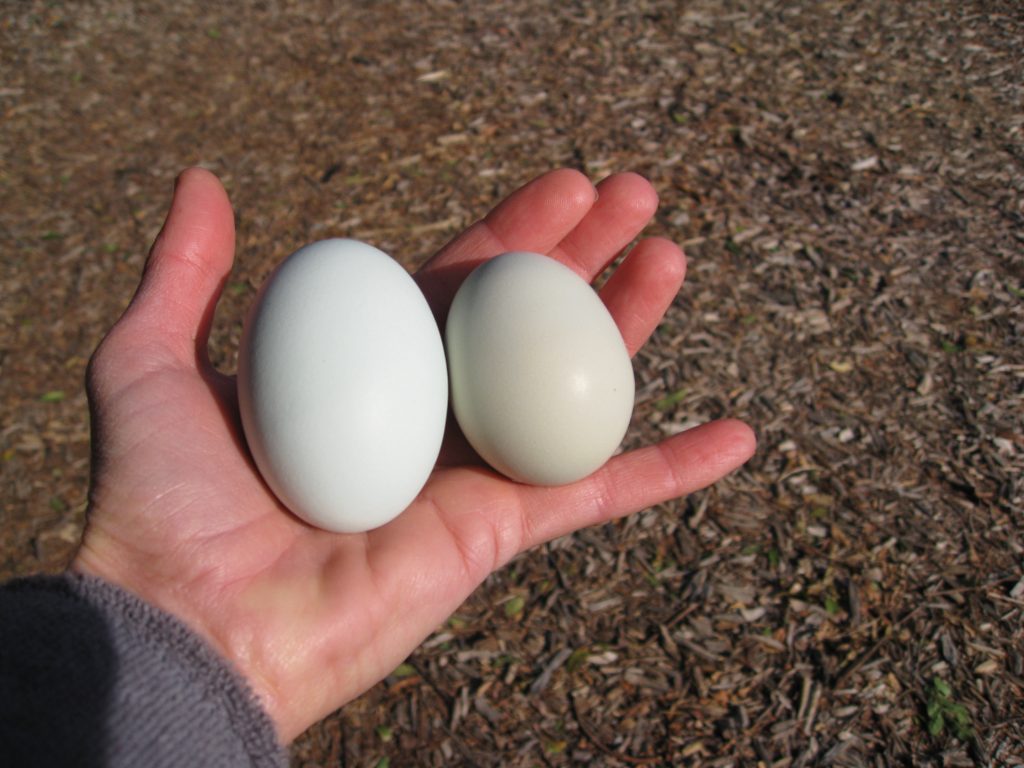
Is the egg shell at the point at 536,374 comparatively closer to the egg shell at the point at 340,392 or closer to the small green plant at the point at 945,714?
the egg shell at the point at 340,392

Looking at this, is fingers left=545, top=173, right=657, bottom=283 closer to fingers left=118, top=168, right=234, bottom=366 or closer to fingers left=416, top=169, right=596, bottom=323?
fingers left=416, top=169, right=596, bottom=323

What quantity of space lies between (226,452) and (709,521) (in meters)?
1.68

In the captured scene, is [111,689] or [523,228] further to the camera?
[523,228]

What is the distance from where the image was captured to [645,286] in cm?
267

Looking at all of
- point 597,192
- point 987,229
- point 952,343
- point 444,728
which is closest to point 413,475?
point 444,728

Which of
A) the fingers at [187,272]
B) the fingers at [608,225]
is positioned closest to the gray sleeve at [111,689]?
the fingers at [187,272]

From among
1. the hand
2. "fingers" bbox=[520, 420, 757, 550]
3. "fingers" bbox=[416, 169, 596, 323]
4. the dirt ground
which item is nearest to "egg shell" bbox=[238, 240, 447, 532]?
the hand

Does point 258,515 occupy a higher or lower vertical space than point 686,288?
higher

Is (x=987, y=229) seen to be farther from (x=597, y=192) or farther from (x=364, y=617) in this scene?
(x=364, y=617)

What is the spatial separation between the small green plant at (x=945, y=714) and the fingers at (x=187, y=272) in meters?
2.25

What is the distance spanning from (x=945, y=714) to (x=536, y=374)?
5.28ft

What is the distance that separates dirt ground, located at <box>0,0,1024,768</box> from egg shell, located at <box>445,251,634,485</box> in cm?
90

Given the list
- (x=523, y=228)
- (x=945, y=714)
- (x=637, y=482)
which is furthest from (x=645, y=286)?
(x=945, y=714)

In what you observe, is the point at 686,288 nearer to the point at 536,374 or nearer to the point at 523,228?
the point at 523,228
